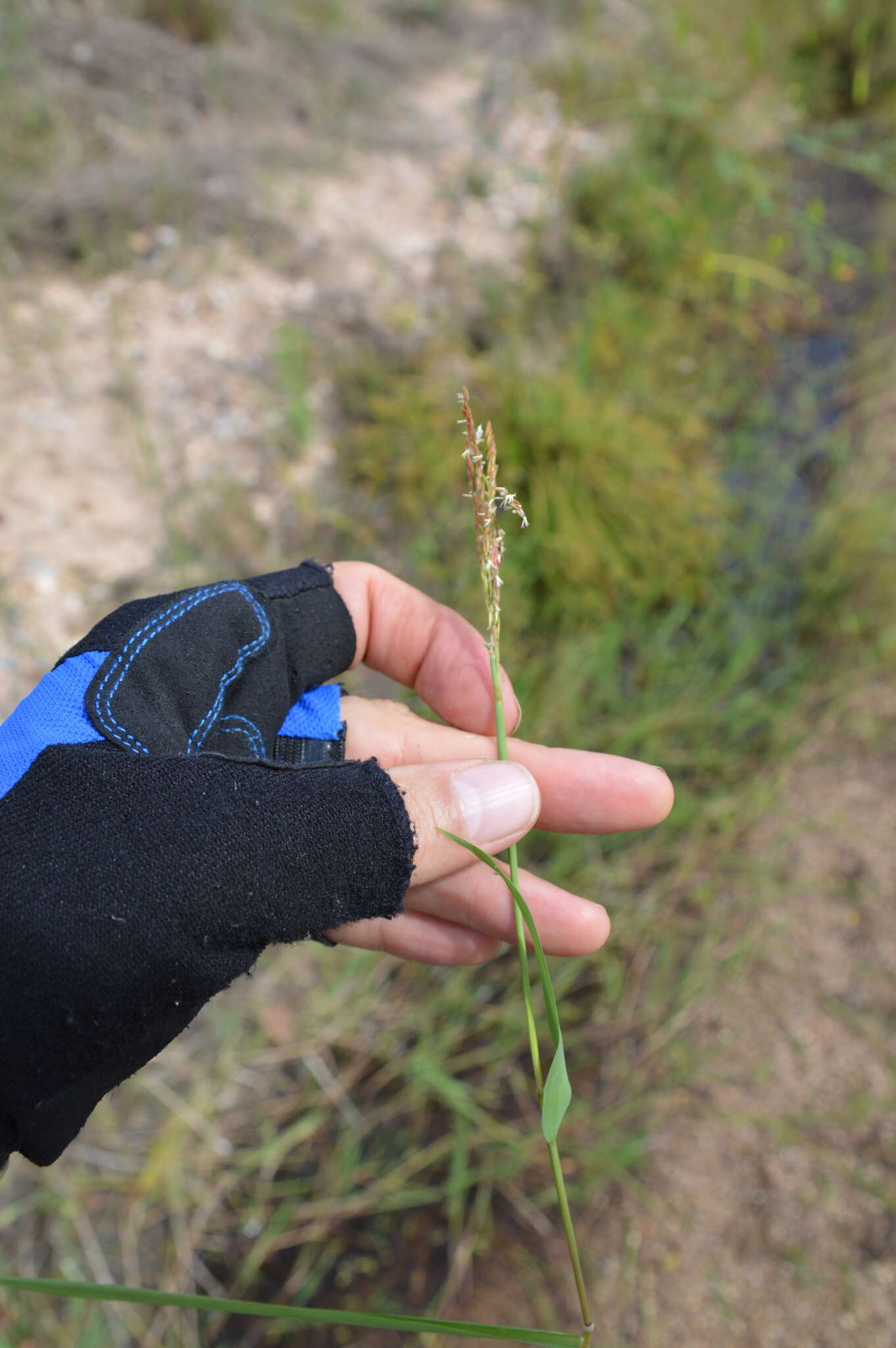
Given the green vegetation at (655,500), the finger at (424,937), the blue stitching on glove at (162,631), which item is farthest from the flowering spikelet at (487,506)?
the green vegetation at (655,500)

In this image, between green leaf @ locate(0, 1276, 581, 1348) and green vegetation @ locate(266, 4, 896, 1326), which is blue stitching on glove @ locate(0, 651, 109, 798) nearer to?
green leaf @ locate(0, 1276, 581, 1348)

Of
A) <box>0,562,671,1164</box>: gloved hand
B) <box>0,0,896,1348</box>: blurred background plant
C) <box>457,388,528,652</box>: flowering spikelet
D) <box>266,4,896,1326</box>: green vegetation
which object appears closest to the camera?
<box>457,388,528,652</box>: flowering spikelet

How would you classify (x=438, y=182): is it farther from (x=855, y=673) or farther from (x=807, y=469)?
(x=855, y=673)

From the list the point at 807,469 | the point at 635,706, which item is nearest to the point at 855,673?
the point at 635,706

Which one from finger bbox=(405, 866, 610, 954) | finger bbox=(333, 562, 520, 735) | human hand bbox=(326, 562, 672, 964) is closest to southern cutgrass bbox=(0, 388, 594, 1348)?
human hand bbox=(326, 562, 672, 964)

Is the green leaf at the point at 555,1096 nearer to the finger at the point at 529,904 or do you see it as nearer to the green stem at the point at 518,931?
the green stem at the point at 518,931

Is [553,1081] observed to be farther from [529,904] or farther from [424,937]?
[424,937]

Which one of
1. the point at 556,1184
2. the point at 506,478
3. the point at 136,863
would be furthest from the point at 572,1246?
the point at 506,478

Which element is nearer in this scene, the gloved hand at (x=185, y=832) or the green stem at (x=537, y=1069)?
the green stem at (x=537, y=1069)
